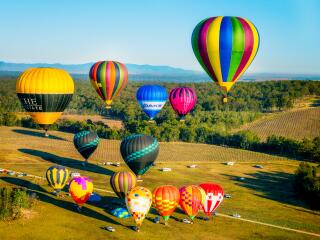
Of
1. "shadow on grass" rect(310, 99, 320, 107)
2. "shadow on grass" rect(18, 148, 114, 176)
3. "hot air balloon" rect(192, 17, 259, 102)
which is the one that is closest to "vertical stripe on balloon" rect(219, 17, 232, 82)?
"hot air balloon" rect(192, 17, 259, 102)

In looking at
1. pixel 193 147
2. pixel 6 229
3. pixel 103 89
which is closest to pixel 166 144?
pixel 193 147

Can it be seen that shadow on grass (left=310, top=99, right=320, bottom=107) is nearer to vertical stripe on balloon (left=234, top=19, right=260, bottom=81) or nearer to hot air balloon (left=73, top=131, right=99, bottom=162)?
hot air balloon (left=73, top=131, right=99, bottom=162)

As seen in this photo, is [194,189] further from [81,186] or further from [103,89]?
[103,89]

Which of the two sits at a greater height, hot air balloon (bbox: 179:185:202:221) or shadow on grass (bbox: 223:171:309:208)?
hot air balloon (bbox: 179:185:202:221)

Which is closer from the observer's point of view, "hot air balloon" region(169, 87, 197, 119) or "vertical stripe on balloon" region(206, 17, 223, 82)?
"vertical stripe on balloon" region(206, 17, 223, 82)

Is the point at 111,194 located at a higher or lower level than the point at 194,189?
lower

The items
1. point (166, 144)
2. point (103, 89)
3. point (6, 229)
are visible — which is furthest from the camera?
point (166, 144)

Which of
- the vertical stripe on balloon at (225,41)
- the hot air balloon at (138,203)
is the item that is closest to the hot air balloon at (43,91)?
the vertical stripe on balloon at (225,41)
